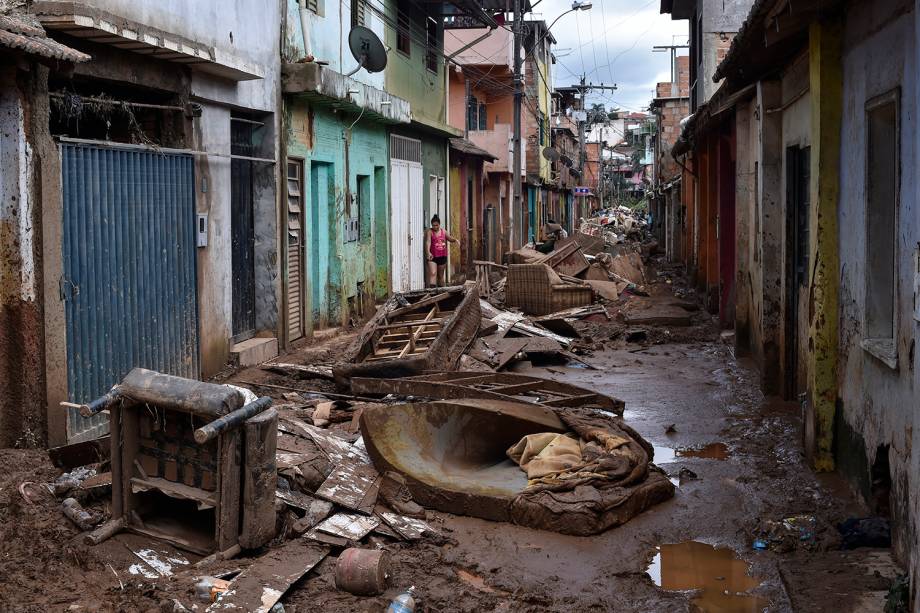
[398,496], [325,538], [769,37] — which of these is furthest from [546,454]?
[769,37]

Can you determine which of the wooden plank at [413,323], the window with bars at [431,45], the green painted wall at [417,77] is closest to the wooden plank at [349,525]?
the wooden plank at [413,323]

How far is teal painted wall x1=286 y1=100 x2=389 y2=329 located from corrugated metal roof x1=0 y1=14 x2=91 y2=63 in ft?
20.2

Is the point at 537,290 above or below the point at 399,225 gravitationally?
below

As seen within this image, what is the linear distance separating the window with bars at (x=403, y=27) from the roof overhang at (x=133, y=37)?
8.91 metres

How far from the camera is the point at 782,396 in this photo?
10.3 m

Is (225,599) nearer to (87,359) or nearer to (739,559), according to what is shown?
(739,559)

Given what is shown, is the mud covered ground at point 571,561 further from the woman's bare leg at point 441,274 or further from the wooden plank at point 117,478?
the woman's bare leg at point 441,274

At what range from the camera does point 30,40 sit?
6.73 metres

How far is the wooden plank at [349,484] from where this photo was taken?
6.26 m

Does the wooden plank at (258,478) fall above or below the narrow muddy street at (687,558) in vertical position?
above

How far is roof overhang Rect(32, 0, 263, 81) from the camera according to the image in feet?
24.5

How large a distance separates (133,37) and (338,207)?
7.44 meters

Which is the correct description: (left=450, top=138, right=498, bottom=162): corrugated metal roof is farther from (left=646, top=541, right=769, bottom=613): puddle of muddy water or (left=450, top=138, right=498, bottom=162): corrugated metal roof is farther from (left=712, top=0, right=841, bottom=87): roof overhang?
(left=646, top=541, right=769, bottom=613): puddle of muddy water

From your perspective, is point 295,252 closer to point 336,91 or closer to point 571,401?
point 336,91
